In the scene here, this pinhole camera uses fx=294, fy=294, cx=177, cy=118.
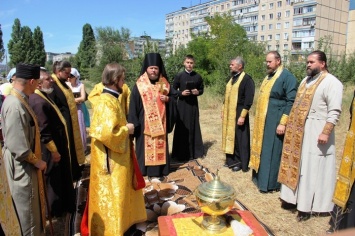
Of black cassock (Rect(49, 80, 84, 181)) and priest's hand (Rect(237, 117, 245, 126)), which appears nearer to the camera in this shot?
black cassock (Rect(49, 80, 84, 181))

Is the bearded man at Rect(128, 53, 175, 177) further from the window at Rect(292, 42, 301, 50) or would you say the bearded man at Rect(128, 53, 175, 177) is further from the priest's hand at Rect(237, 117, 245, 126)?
the window at Rect(292, 42, 301, 50)

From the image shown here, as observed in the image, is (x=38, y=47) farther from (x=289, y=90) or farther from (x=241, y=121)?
(x=289, y=90)

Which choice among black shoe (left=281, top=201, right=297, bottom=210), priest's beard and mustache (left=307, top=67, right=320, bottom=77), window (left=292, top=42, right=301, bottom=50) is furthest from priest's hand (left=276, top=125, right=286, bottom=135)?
window (left=292, top=42, right=301, bottom=50)

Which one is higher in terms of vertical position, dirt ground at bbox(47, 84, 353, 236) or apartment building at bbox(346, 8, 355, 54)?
apartment building at bbox(346, 8, 355, 54)

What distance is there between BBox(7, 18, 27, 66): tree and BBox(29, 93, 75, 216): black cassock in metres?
57.3

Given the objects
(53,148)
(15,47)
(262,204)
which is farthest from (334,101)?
(15,47)

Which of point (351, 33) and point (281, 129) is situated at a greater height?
point (351, 33)

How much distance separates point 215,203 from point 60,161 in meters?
2.28

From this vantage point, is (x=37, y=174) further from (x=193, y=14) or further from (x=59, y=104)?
(x=193, y=14)

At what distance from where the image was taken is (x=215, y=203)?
2469 millimetres

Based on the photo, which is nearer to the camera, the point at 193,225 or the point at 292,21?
the point at 193,225

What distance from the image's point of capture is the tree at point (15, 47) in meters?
53.3

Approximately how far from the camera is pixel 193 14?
7912cm

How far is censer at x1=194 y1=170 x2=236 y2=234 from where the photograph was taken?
8.13 ft
